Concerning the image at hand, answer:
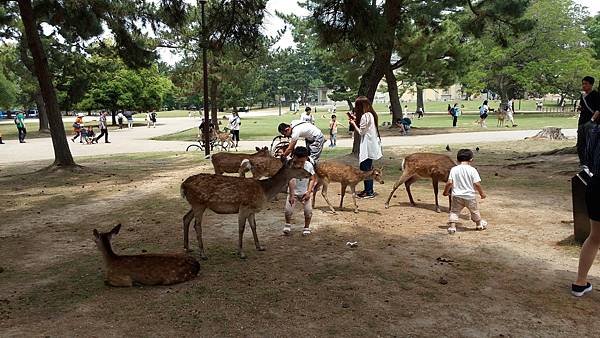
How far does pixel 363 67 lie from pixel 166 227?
24134 mm

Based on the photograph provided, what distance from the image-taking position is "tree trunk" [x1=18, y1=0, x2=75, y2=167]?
13.5m

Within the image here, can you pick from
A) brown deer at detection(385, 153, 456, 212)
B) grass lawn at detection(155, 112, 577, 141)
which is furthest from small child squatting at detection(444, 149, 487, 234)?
grass lawn at detection(155, 112, 577, 141)

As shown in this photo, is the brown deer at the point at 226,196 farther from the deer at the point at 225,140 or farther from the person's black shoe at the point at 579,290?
the deer at the point at 225,140

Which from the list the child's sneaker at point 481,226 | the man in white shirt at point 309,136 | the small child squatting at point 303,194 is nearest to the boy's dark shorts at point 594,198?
the child's sneaker at point 481,226

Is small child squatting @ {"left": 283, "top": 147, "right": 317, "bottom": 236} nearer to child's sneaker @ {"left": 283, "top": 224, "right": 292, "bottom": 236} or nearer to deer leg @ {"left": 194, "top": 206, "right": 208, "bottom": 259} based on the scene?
child's sneaker @ {"left": 283, "top": 224, "right": 292, "bottom": 236}

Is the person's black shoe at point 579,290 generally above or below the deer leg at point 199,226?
below

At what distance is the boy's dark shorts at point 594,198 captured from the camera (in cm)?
407

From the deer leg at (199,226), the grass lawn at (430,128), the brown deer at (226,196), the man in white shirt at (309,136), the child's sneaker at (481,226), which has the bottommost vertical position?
the child's sneaker at (481,226)

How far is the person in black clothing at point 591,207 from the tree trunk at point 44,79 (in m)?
13.3

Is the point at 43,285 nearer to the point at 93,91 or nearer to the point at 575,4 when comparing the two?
the point at 93,91

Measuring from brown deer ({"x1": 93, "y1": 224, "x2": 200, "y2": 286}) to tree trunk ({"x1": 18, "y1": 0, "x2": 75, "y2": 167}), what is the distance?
10.3m

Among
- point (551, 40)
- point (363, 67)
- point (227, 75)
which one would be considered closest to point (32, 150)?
point (227, 75)

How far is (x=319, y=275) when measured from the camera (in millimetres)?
5113

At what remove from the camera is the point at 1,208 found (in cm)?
935
